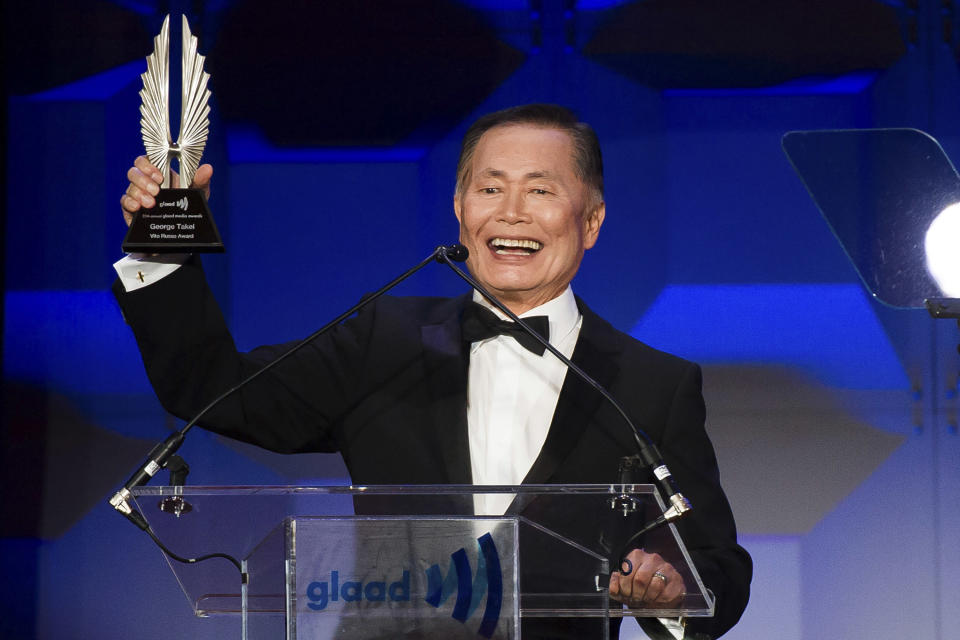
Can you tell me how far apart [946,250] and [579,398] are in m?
1.20

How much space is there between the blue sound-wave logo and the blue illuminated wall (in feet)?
5.96

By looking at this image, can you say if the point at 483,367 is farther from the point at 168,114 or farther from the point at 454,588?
the point at 454,588

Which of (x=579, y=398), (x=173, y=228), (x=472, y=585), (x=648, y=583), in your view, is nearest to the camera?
(x=472, y=585)

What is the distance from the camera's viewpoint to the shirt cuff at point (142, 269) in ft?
7.52

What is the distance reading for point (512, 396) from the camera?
2.69 m

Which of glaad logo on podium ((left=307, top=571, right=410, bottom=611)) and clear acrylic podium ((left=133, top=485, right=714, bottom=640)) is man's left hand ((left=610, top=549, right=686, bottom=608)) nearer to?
clear acrylic podium ((left=133, top=485, right=714, bottom=640))

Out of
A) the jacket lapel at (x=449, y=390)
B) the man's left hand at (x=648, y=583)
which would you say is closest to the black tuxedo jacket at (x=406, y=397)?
the jacket lapel at (x=449, y=390)

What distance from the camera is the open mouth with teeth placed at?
275 cm

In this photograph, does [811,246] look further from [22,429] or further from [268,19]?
[22,429]

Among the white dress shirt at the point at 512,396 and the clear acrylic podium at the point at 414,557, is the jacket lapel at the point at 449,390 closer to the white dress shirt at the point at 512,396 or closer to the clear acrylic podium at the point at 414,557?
the white dress shirt at the point at 512,396

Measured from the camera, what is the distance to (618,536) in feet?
5.61

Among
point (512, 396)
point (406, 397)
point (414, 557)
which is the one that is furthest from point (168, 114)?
point (414, 557)

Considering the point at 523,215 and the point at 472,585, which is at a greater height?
the point at 523,215

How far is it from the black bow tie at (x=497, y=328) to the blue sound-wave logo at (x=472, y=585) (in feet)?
3.56
